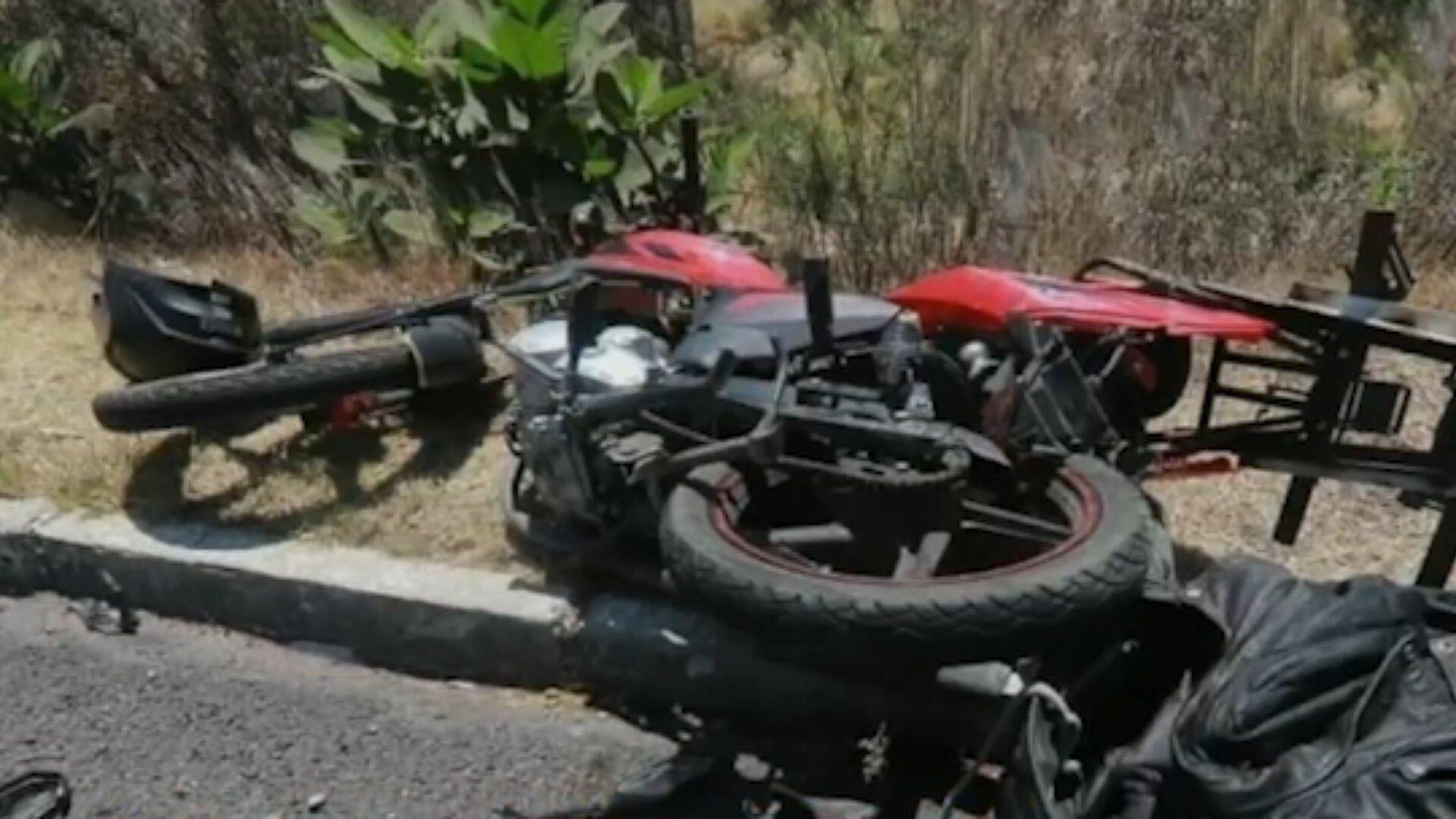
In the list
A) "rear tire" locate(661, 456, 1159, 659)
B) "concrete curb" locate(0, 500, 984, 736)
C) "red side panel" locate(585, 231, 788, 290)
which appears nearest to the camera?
"rear tire" locate(661, 456, 1159, 659)

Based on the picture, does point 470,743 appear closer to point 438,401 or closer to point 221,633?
point 221,633

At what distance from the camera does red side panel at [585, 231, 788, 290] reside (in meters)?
4.11

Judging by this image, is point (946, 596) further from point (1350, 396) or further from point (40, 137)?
point (40, 137)

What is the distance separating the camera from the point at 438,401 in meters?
4.64

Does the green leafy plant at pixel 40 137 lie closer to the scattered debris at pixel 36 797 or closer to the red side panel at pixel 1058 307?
the scattered debris at pixel 36 797

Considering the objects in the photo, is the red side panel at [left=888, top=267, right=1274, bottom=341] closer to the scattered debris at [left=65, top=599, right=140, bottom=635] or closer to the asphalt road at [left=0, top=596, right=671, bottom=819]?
the asphalt road at [left=0, top=596, right=671, bottom=819]

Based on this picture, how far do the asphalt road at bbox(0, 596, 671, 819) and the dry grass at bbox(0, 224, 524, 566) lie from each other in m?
0.36

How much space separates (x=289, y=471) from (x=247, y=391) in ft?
1.07

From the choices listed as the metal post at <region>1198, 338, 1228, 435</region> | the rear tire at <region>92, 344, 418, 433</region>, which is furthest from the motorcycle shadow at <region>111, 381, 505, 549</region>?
the metal post at <region>1198, 338, 1228, 435</region>

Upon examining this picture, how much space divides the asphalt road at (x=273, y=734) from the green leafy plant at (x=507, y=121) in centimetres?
183

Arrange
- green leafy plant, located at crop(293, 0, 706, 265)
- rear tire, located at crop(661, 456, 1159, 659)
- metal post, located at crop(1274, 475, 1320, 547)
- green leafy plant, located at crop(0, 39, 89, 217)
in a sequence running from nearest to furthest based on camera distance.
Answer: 1. rear tire, located at crop(661, 456, 1159, 659)
2. metal post, located at crop(1274, 475, 1320, 547)
3. green leafy plant, located at crop(293, 0, 706, 265)
4. green leafy plant, located at crop(0, 39, 89, 217)

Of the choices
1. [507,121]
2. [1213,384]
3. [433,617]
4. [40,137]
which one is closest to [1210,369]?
[1213,384]

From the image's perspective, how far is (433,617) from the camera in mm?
3891

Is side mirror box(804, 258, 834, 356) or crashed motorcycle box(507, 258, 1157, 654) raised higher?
side mirror box(804, 258, 834, 356)
